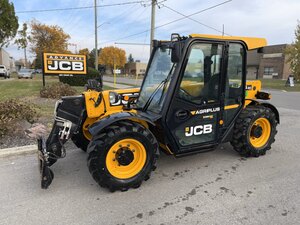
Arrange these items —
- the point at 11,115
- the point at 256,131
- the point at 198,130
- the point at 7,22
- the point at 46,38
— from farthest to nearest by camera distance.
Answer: the point at 46,38 → the point at 7,22 → the point at 11,115 → the point at 256,131 → the point at 198,130

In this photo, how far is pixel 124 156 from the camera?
328cm

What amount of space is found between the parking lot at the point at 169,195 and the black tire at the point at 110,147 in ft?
0.49

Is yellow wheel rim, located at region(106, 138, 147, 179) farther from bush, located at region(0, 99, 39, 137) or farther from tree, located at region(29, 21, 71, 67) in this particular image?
tree, located at region(29, 21, 71, 67)

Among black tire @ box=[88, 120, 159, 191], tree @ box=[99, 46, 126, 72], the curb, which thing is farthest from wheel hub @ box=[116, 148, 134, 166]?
tree @ box=[99, 46, 126, 72]

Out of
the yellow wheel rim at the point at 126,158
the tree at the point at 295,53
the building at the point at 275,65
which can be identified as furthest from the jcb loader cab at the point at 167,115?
the building at the point at 275,65

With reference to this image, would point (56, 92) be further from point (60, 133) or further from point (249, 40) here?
point (249, 40)

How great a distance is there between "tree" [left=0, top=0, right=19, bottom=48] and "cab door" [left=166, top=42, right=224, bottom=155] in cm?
2792

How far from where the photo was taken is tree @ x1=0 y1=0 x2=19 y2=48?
2461 centimetres

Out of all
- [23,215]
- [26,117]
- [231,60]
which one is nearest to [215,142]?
[231,60]

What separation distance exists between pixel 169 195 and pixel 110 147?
103cm

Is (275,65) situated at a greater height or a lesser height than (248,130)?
greater

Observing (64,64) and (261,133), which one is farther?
(64,64)

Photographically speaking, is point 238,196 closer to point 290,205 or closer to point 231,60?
point 290,205

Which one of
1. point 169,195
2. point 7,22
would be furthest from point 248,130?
point 7,22
